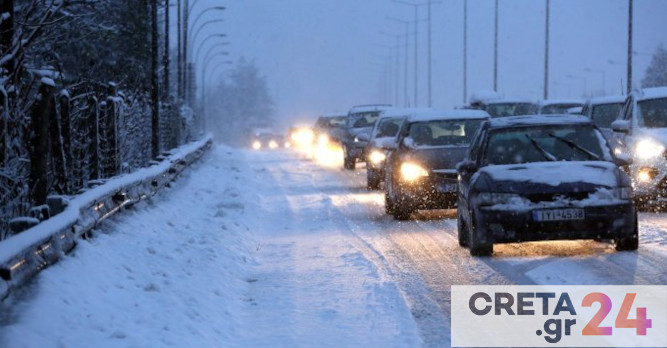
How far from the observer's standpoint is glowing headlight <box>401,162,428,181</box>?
53.4 feet

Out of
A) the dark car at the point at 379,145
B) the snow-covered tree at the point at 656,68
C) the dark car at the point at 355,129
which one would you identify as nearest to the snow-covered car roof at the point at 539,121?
the dark car at the point at 379,145

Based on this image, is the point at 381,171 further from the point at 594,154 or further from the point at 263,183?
the point at 594,154

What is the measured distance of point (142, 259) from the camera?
10.0 metres

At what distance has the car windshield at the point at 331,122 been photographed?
4058 cm

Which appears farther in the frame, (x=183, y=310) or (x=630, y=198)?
(x=630, y=198)

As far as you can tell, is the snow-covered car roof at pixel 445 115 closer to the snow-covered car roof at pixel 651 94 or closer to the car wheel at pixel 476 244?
the snow-covered car roof at pixel 651 94

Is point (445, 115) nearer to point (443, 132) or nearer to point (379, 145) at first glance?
point (443, 132)

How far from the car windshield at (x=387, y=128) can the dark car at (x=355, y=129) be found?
15.1 ft

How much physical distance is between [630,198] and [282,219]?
7249 mm

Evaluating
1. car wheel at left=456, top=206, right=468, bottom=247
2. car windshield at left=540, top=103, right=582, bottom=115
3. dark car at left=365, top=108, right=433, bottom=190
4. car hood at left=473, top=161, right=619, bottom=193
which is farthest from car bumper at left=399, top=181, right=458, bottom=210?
car windshield at left=540, top=103, right=582, bottom=115

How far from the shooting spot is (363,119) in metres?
34.5

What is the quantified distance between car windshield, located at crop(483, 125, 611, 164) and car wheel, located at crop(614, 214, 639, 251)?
1063 millimetres

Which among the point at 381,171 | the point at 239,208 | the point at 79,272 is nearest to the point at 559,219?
the point at 79,272

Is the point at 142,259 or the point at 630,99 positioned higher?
the point at 630,99
